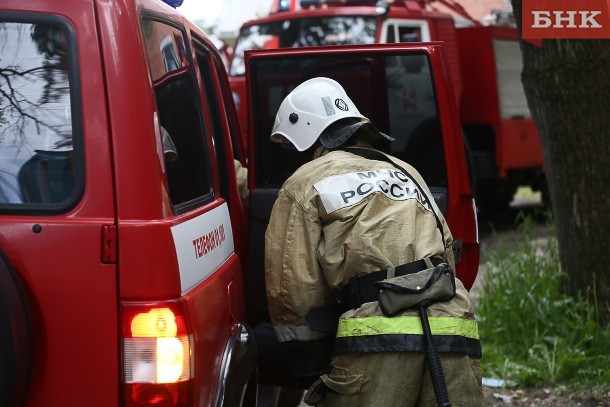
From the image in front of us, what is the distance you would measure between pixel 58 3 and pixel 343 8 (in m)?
8.06

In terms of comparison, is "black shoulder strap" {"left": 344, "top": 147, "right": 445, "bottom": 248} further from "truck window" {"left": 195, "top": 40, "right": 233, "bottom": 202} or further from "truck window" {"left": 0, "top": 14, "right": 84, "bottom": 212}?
"truck window" {"left": 0, "top": 14, "right": 84, "bottom": 212}

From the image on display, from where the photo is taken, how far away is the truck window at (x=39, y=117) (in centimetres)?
227

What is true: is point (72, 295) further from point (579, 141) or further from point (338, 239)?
point (579, 141)

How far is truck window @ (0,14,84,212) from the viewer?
2.27m

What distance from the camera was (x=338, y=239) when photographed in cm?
305

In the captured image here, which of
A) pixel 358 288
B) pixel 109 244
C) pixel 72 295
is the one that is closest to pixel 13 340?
pixel 72 295

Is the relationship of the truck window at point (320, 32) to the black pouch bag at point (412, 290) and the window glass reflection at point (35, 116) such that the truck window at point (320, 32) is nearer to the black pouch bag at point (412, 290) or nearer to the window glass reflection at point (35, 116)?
the black pouch bag at point (412, 290)

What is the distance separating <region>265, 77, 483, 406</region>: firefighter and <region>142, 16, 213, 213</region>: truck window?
1.19 ft

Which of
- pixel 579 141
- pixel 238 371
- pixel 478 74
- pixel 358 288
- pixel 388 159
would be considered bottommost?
pixel 238 371

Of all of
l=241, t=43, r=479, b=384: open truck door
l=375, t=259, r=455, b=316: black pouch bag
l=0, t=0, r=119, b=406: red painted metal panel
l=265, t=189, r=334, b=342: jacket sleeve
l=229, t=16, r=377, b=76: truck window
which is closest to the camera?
l=0, t=0, r=119, b=406: red painted metal panel

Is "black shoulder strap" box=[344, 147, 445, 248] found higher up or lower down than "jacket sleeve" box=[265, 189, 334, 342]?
higher up

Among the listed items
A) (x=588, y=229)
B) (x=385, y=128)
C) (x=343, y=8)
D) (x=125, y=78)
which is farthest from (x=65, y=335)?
(x=343, y=8)

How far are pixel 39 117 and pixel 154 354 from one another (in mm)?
660

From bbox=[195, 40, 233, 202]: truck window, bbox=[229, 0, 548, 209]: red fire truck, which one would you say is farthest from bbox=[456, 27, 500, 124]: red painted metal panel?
bbox=[195, 40, 233, 202]: truck window
